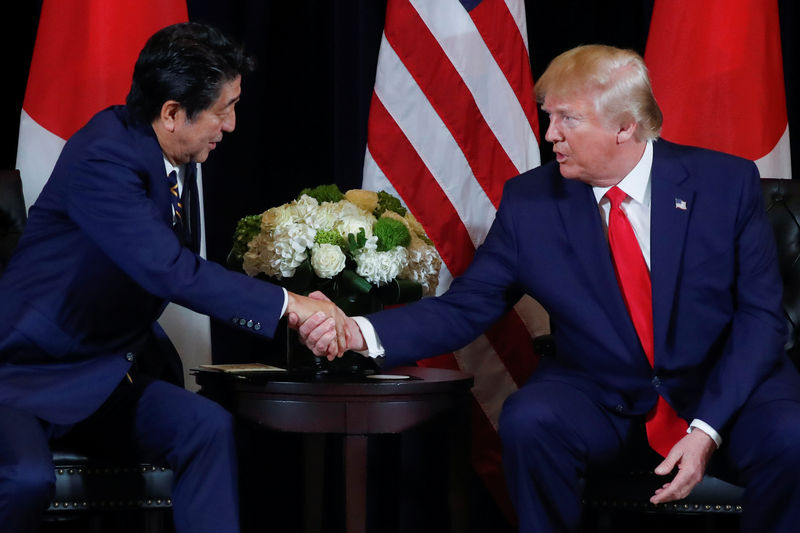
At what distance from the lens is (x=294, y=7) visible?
3.66m

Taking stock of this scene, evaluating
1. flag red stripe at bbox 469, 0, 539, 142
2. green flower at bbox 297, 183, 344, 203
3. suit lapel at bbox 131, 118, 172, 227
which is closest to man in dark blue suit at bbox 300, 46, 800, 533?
green flower at bbox 297, 183, 344, 203

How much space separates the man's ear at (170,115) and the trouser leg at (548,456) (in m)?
1.00

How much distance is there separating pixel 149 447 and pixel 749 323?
4.60ft

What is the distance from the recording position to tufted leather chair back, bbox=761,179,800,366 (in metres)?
2.85

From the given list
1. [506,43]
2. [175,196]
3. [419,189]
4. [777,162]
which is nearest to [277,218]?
[175,196]

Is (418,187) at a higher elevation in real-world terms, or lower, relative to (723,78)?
lower

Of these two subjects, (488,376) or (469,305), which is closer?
(469,305)

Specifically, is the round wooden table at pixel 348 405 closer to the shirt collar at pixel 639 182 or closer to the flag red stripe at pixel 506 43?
the shirt collar at pixel 639 182

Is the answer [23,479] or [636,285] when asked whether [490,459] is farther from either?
[23,479]

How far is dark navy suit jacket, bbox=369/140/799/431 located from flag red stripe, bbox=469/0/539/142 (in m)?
0.71

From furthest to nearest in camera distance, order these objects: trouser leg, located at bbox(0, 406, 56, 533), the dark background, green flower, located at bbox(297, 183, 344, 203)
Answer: the dark background, green flower, located at bbox(297, 183, 344, 203), trouser leg, located at bbox(0, 406, 56, 533)

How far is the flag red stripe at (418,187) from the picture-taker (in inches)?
127

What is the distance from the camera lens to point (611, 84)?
253cm

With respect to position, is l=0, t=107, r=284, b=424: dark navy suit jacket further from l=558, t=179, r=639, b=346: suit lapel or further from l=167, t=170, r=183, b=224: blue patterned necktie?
l=558, t=179, r=639, b=346: suit lapel
